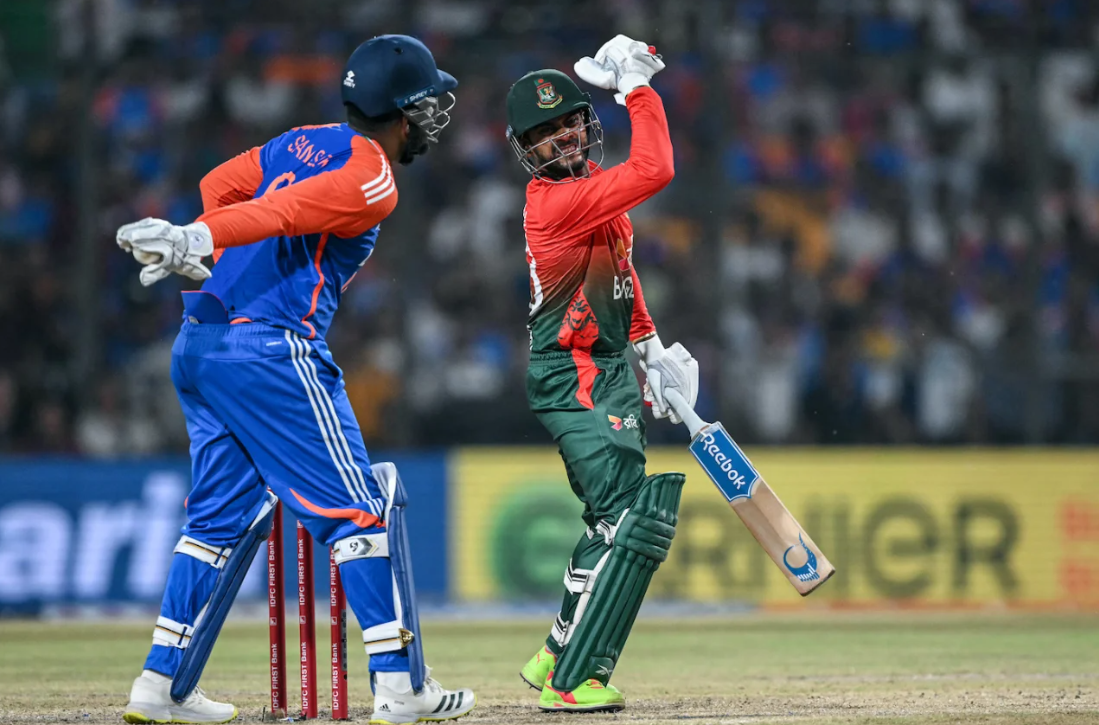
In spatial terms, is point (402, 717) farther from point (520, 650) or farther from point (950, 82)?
point (950, 82)

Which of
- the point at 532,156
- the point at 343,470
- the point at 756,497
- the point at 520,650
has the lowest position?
the point at 520,650

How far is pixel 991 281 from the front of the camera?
1487 cm

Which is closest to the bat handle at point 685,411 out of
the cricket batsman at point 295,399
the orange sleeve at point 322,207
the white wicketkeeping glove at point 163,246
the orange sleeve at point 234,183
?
the cricket batsman at point 295,399

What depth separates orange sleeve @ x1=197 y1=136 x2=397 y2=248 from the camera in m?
4.62

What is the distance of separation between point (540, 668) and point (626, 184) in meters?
1.94

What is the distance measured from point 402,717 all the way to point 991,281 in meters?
11.2

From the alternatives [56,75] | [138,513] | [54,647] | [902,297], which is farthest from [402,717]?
[56,75]

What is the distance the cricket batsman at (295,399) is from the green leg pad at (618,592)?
561mm

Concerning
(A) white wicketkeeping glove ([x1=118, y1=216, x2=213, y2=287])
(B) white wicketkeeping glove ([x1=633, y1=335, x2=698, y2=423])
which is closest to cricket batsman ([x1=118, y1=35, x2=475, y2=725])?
(A) white wicketkeeping glove ([x1=118, y1=216, x2=213, y2=287])

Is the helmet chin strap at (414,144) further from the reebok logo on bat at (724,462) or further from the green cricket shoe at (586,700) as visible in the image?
the green cricket shoe at (586,700)

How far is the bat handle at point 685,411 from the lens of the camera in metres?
6.03

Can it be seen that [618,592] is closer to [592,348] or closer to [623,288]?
[592,348]

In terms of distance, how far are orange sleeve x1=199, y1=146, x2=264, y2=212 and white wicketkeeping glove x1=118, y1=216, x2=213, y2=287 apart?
782mm

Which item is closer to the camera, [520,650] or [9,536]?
[520,650]
